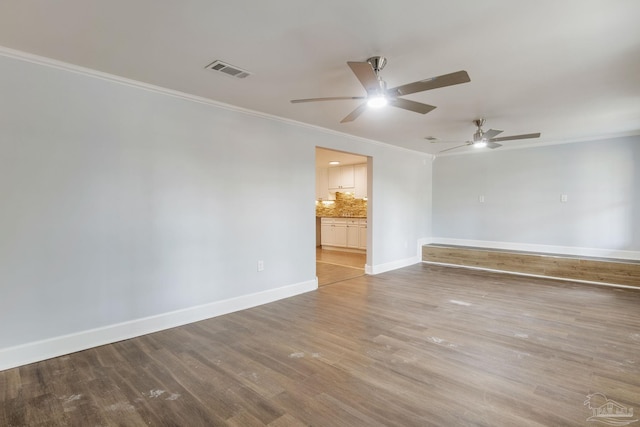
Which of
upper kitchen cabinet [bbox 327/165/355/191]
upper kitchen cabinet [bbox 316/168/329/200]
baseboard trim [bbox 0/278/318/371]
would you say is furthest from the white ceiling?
upper kitchen cabinet [bbox 316/168/329/200]

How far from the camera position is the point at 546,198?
5.89m

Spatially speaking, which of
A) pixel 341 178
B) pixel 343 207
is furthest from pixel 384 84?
pixel 343 207

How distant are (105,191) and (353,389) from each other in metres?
2.62

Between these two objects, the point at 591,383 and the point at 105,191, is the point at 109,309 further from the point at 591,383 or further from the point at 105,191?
the point at 591,383

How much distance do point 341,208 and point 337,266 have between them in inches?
124

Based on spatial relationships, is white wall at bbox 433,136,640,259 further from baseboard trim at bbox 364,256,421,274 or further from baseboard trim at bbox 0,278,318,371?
baseboard trim at bbox 0,278,318,371

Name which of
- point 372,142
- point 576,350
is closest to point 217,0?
point 576,350

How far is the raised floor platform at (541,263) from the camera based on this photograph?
4852 mm

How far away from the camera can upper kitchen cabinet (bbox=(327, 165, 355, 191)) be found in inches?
340

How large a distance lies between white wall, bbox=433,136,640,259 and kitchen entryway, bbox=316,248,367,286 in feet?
6.56

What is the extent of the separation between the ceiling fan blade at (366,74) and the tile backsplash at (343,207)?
6.04 metres

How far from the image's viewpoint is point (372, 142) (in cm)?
559

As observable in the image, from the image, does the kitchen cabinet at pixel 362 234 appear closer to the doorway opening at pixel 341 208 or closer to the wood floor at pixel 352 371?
the doorway opening at pixel 341 208

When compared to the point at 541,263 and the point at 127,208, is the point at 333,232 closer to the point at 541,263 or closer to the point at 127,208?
the point at 541,263
